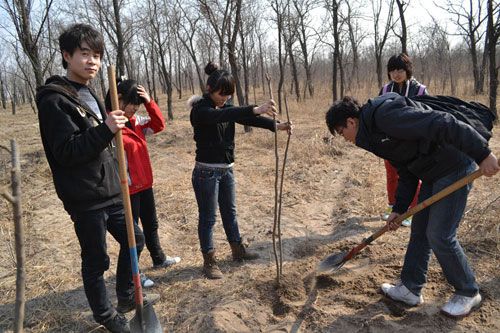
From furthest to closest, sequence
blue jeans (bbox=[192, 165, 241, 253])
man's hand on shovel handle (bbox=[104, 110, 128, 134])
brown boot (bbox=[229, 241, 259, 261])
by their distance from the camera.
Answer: brown boot (bbox=[229, 241, 259, 261])
blue jeans (bbox=[192, 165, 241, 253])
man's hand on shovel handle (bbox=[104, 110, 128, 134])

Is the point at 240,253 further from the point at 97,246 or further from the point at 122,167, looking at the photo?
the point at 122,167

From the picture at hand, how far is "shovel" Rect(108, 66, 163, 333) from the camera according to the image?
6.28ft

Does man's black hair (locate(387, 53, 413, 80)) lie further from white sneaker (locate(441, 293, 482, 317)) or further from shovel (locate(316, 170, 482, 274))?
white sneaker (locate(441, 293, 482, 317))

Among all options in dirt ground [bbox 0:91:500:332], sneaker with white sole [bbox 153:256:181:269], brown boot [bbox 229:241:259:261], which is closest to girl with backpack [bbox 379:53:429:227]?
dirt ground [bbox 0:91:500:332]

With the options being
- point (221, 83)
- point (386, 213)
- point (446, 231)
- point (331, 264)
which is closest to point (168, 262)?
point (331, 264)

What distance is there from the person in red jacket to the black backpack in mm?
1943

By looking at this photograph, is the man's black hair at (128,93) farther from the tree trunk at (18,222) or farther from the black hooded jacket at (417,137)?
the black hooded jacket at (417,137)

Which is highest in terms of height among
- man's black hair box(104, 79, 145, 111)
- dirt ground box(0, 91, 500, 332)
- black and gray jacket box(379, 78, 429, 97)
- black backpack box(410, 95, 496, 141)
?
man's black hair box(104, 79, 145, 111)

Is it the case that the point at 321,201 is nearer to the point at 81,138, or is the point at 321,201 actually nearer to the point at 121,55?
the point at 81,138

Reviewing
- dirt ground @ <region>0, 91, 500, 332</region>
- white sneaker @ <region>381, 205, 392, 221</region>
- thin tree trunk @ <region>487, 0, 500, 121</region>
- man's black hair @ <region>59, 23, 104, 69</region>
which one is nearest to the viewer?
man's black hair @ <region>59, 23, 104, 69</region>

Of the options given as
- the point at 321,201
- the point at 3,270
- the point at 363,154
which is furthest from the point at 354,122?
the point at 363,154

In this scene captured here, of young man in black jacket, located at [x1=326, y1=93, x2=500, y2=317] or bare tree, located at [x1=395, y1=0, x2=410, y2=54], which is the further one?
bare tree, located at [x1=395, y1=0, x2=410, y2=54]

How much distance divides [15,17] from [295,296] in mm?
8114

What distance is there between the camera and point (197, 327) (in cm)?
245
